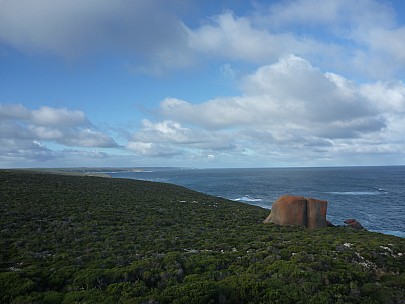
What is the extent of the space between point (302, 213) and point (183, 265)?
18.3 m

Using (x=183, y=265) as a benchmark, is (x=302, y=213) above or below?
above

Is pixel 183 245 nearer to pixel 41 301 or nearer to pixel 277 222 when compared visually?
pixel 41 301

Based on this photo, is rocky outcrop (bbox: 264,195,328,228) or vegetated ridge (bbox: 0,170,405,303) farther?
rocky outcrop (bbox: 264,195,328,228)

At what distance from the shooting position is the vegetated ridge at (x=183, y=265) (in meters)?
10.6

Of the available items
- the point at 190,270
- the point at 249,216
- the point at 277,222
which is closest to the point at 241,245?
the point at 190,270

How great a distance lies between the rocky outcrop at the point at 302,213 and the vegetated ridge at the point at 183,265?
2.65 metres

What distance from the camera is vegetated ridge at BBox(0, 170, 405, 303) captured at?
10625 mm

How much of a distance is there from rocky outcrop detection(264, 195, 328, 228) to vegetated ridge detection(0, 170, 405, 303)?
8.69 feet

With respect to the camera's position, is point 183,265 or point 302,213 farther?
point 302,213

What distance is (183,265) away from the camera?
14172 mm

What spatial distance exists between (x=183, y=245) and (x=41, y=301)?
1029 cm

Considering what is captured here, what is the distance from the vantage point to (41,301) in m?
9.97

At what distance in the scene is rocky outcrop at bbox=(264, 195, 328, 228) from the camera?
93.6 ft

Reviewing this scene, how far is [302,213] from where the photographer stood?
28609 mm
